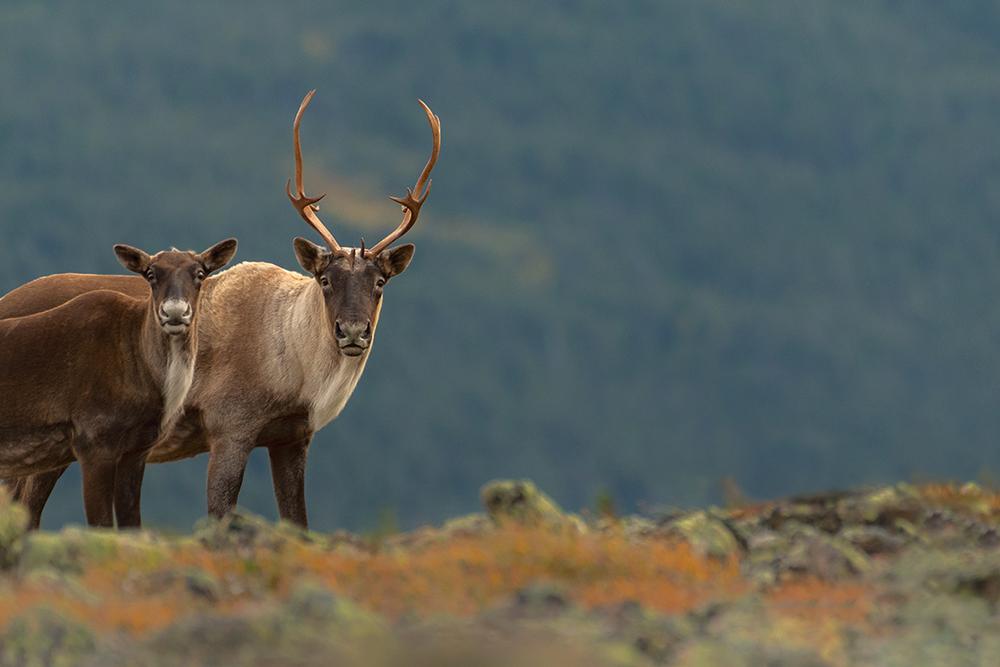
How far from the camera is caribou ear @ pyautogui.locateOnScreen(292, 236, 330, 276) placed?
45.4 ft

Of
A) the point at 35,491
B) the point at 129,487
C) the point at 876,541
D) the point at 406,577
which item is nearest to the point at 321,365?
the point at 129,487

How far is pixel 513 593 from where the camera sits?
25.7 feet

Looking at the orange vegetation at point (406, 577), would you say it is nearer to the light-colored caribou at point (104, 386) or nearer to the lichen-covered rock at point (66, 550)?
the lichen-covered rock at point (66, 550)

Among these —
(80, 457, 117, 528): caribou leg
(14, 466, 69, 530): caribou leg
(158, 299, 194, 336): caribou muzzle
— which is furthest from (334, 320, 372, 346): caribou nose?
(14, 466, 69, 530): caribou leg

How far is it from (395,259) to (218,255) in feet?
5.69

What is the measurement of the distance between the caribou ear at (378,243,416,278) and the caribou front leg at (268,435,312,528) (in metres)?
1.75

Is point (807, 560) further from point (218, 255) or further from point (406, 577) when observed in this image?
point (218, 255)

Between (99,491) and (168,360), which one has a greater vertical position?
(168,360)

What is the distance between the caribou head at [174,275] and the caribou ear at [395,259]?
4.87 ft

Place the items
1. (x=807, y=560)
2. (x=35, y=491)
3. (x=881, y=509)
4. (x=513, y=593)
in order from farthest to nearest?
(x=35, y=491) → (x=881, y=509) → (x=807, y=560) → (x=513, y=593)

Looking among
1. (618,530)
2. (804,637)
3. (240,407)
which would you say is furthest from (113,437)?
(804,637)

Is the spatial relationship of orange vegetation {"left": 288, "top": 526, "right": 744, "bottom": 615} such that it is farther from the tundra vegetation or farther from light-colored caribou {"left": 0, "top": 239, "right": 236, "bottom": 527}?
light-colored caribou {"left": 0, "top": 239, "right": 236, "bottom": 527}

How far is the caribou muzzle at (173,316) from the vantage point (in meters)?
12.2

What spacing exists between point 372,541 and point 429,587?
7.52 ft
